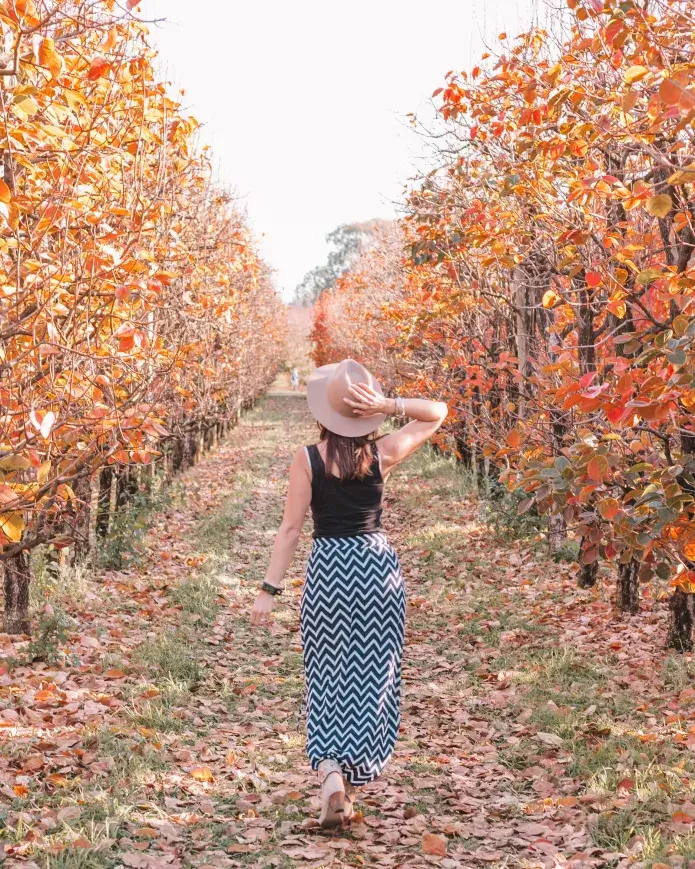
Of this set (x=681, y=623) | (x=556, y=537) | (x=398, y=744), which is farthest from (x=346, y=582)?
(x=556, y=537)

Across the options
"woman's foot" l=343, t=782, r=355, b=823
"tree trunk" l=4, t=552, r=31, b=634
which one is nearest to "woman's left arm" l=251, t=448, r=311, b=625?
"woman's foot" l=343, t=782, r=355, b=823

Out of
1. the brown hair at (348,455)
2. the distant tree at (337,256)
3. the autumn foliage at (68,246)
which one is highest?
the distant tree at (337,256)

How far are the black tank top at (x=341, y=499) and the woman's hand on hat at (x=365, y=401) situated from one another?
0.25 m

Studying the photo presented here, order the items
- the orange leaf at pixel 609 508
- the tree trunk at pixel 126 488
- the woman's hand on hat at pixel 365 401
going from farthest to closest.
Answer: the tree trunk at pixel 126 488 → the orange leaf at pixel 609 508 → the woman's hand on hat at pixel 365 401

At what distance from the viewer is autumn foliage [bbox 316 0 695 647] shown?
4246 millimetres

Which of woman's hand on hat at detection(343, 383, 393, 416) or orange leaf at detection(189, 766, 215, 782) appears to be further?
orange leaf at detection(189, 766, 215, 782)

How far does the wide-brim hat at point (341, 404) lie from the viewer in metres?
3.99

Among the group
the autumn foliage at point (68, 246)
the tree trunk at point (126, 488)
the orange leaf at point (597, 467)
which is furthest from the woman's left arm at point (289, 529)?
the tree trunk at point (126, 488)

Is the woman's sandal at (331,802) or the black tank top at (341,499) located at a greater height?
the black tank top at (341,499)

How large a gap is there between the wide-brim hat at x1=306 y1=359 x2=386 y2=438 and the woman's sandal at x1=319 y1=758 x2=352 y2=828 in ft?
5.04

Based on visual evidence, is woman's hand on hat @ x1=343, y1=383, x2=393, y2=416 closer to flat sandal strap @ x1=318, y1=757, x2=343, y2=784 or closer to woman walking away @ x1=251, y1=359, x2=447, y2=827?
woman walking away @ x1=251, y1=359, x2=447, y2=827

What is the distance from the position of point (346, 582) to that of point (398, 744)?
1823mm

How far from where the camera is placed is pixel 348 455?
404 cm

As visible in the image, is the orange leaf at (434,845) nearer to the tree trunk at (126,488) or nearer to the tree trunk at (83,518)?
the tree trunk at (83,518)
